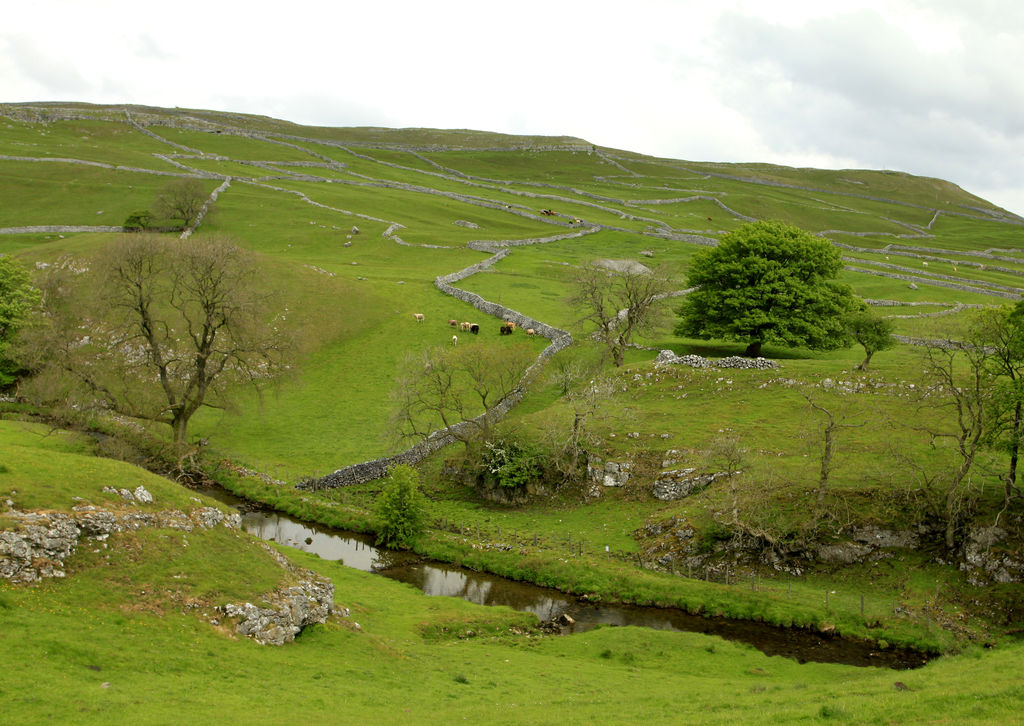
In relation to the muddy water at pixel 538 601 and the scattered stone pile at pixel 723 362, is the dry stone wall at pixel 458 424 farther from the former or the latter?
the scattered stone pile at pixel 723 362

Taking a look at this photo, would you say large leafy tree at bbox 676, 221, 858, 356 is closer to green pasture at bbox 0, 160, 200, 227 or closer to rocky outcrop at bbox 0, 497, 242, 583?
rocky outcrop at bbox 0, 497, 242, 583

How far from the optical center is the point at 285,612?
24.3m

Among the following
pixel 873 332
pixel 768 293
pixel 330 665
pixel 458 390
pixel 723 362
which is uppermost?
pixel 768 293

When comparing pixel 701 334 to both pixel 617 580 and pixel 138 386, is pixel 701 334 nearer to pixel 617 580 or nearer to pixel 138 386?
pixel 617 580

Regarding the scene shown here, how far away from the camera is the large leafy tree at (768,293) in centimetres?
5734

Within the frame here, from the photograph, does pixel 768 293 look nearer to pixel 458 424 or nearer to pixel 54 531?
pixel 458 424

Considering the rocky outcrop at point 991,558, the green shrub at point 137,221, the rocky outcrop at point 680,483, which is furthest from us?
the green shrub at point 137,221

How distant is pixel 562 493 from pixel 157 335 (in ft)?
132

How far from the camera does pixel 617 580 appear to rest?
3525 cm

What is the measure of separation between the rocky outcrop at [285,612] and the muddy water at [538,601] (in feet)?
32.5

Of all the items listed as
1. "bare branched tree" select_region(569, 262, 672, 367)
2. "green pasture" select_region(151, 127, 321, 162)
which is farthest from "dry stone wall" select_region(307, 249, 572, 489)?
"green pasture" select_region(151, 127, 321, 162)

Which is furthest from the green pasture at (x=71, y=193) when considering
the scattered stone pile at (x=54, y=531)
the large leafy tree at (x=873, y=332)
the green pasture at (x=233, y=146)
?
the large leafy tree at (x=873, y=332)

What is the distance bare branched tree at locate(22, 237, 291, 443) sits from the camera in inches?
1813

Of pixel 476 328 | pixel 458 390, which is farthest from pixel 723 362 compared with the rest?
pixel 476 328
